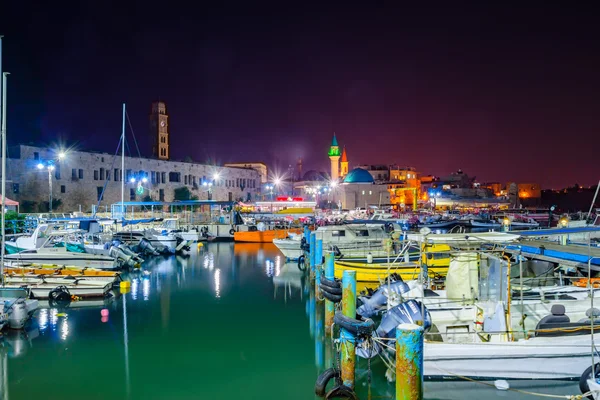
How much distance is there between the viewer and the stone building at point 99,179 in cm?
4781

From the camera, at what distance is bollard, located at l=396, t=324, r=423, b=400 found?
251 inches

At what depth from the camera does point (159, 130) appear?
8869cm

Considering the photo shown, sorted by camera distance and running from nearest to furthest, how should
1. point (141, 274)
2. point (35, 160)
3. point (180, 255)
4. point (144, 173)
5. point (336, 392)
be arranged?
point (336, 392), point (141, 274), point (180, 255), point (35, 160), point (144, 173)

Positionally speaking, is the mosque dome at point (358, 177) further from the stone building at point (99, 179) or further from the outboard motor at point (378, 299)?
the outboard motor at point (378, 299)

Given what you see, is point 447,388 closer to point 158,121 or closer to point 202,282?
point 202,282

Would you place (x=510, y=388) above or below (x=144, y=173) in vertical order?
below

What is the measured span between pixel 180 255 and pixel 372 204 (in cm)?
5188

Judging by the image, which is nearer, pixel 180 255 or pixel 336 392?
pixel 336 392

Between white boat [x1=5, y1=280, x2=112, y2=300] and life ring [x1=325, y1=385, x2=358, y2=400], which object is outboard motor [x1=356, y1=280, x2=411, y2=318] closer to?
life ring [x1=325, y1=385, x2=358, y2=400]

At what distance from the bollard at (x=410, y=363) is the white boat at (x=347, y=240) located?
18350mm

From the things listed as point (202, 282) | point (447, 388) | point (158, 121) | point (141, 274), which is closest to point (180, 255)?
point (141, 274)

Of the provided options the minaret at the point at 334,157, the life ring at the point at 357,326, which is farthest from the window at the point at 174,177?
the life ring at the point at 357,326

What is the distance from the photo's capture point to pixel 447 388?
9.66 meters

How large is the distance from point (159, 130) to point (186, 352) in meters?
81.2
